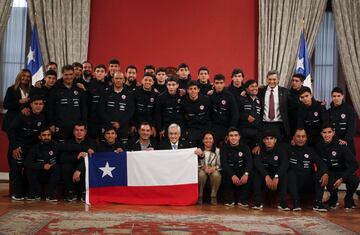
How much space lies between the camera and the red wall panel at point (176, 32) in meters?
9.03

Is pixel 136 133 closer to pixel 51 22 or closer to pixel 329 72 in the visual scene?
pixel 51 22

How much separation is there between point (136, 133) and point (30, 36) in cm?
356

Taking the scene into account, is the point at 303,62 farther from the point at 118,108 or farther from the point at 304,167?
the point at 118,108

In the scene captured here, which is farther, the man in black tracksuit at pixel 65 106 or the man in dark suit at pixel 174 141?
the man in black tracksuit at pixel 65 106

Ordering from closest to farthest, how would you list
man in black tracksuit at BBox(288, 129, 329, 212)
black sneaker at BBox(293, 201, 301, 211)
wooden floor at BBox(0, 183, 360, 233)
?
wooden floor at BBox(0, 183, 360, 233)
black sneaker at BBox(293, 201, 301, 211)
man in black tracksuit at BBox(288, 129, 329, 212)

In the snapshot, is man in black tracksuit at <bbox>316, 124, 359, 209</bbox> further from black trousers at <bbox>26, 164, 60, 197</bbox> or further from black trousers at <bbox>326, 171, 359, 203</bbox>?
black trousers at <bbox>26, 164, 60, 197</bbox>

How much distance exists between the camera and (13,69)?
30.1 ft

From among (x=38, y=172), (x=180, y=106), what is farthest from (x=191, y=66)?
(x=38, y=172)

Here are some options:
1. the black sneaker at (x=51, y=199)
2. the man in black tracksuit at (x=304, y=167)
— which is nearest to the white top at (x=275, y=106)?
the man in black tracksuit at (x=304, y=167)

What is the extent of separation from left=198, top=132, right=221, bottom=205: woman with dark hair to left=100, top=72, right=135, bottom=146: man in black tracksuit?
3.75ft

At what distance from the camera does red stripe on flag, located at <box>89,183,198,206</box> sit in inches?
252

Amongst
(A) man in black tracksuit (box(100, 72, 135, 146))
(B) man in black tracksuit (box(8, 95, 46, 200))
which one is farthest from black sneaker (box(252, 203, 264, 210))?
(B) man in black tracksuit (box(8, 95, 46, 200))

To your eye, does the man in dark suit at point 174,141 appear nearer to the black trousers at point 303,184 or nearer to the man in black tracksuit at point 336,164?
the black trousers at point 303,184

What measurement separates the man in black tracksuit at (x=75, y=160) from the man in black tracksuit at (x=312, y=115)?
3020 millimetres
